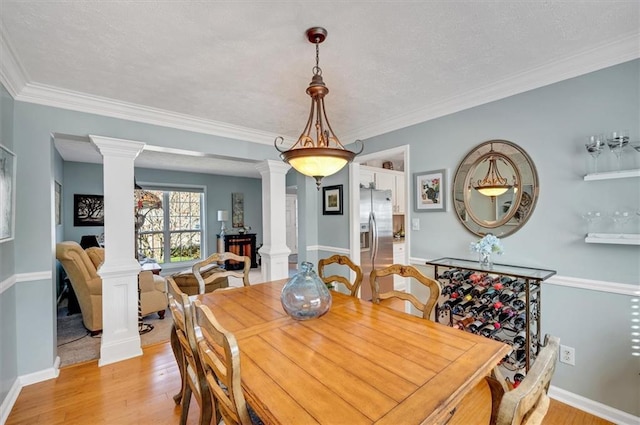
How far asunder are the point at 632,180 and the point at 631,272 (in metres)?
0.59

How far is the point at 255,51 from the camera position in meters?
1.90

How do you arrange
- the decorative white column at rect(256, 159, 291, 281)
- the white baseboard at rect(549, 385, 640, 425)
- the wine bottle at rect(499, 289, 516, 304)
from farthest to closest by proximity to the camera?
the decorative white column at rect(256, 159, 291, 281) → the wine bottle at rect(499, 289, 516, 304) → the white baseboard at rect(549, 385, 640, 425)

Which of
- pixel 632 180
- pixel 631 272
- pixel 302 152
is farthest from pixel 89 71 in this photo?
pixel 631 272

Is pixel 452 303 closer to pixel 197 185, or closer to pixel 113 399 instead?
pixel 113 399

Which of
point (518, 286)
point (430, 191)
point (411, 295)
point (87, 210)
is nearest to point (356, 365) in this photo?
point (411, 295)

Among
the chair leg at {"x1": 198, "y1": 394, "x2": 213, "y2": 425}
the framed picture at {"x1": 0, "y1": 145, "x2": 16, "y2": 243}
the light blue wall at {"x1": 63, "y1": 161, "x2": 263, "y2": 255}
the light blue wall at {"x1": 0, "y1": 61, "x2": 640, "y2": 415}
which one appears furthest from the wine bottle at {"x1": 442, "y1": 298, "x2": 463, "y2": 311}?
the light blue wall at {"x1": 63, "y1": 161, "x2": 263, "y2": 255}

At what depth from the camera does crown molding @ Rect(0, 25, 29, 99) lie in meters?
1.82

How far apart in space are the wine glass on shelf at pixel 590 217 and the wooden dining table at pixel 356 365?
4.36 feet

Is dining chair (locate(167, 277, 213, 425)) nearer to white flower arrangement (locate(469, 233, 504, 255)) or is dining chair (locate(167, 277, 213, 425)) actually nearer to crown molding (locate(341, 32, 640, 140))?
white flower arrangement (locate(469, 233, 504, 255))

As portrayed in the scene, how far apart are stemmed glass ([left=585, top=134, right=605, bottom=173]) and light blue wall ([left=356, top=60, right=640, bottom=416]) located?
44mm

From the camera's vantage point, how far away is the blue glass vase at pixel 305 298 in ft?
5.33

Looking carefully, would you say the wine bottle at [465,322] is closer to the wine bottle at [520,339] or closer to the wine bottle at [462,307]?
the wine bottle at [462,307]

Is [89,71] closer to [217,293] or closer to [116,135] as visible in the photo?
[116,135]

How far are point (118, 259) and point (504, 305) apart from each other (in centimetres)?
343
